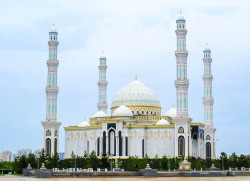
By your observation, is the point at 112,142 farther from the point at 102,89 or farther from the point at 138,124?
the point at 102,89

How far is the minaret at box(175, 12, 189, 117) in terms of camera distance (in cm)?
6638

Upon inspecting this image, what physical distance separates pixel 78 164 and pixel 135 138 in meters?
13.0

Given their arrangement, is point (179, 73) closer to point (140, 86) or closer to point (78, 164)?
point (140, 86)

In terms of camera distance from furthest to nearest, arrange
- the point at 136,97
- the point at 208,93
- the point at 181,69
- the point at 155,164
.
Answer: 1. the point at 208,93
2. the point at 136,97
3. the point at 181,69
4. the point at 155,164

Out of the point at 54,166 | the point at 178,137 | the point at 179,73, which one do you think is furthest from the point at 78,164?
the point at 179,73

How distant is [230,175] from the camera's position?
1736 inches

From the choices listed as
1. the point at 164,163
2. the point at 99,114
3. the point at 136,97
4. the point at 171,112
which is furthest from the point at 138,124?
the point at 164,163

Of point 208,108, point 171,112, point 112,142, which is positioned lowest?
point 112,142

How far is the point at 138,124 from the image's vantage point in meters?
71.4

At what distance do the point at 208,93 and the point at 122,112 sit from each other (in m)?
15.8

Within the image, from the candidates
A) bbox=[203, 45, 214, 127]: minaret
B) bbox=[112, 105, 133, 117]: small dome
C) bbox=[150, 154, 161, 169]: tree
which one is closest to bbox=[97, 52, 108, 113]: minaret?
bbox=[112, 105, 133, 117]: small dome

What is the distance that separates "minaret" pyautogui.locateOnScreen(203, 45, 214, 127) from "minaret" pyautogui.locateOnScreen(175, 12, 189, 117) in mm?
10960

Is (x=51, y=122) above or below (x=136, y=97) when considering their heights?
below

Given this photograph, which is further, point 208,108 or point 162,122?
point 208,108
